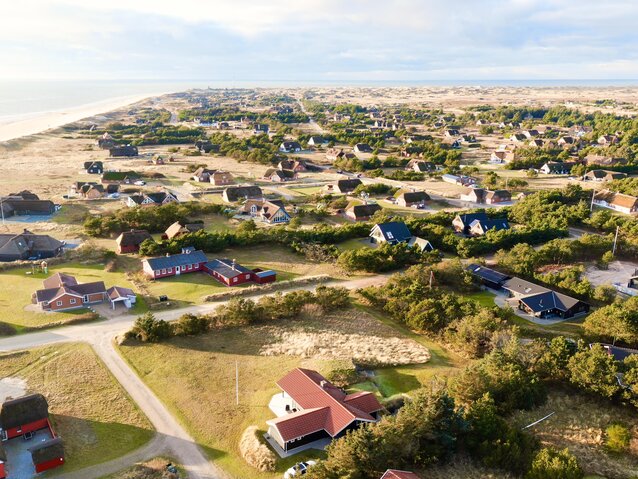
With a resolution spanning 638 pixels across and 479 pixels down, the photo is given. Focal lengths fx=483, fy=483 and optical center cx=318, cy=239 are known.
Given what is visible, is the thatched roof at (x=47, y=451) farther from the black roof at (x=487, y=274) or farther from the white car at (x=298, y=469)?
the black roof at (x=487, y=274)

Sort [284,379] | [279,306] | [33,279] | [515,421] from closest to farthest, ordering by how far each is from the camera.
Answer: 1. [515,421]
2. [284,379]
3. [279,306]
4. [33,279]

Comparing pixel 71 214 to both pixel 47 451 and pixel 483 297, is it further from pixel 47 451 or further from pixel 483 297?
pixel 483 297

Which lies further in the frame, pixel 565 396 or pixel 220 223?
pixel 220 223

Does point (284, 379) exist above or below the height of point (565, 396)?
above

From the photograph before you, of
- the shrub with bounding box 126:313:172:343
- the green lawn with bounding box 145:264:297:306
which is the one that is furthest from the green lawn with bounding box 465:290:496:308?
the shrub with bounding box 126:313:172:343

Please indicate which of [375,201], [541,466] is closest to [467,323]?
[541,466]

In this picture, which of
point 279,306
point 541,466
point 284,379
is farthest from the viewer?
point 279,306

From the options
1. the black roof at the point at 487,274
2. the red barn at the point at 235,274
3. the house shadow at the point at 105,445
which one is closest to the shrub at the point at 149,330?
the house shadow at the point at 105,445

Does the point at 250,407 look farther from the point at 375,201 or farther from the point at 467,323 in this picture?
the point at 375,201
